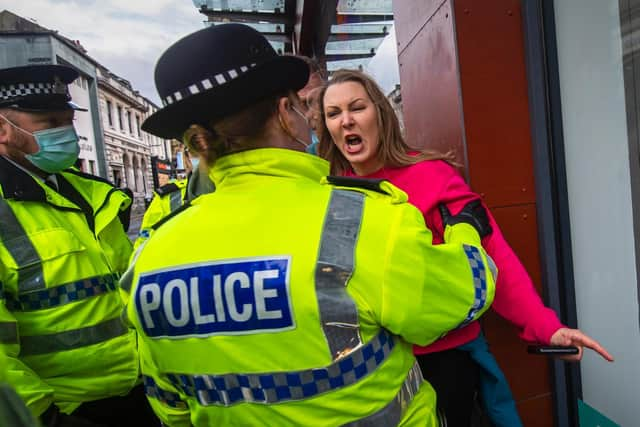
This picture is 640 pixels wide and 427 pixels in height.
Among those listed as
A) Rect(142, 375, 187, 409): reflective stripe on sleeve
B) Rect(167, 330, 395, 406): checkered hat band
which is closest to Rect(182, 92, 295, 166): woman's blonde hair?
Rect(167, 330, 395, 406): checkered hat band

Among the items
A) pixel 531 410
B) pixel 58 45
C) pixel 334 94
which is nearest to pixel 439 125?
pixel 334 94

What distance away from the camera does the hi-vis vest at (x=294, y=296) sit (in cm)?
88

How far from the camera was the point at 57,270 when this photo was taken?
1.59 meters

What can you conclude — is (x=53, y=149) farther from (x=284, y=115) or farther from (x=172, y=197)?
(x=284, y=115)

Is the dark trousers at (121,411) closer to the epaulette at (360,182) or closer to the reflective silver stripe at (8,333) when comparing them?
the reflective silver stripe at (8,333)

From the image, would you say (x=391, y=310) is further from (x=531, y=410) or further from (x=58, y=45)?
(x=58, y=45)

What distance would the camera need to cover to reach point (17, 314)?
152 centimetres

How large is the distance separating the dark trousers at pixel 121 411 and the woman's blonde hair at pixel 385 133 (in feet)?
4.85

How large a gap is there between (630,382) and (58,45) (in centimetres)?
3277

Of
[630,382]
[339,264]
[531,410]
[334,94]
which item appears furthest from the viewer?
[531,410]

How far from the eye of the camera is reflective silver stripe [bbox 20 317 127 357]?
1553mm

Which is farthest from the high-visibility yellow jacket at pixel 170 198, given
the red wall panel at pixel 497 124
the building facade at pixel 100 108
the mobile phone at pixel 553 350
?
the building facade at pixel 100 108

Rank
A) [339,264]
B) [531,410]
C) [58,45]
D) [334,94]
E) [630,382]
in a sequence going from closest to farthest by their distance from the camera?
[339,264], [630,382], [334,94], [531,410], [58,45]

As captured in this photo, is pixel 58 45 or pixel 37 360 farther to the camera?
pixel 58 45
